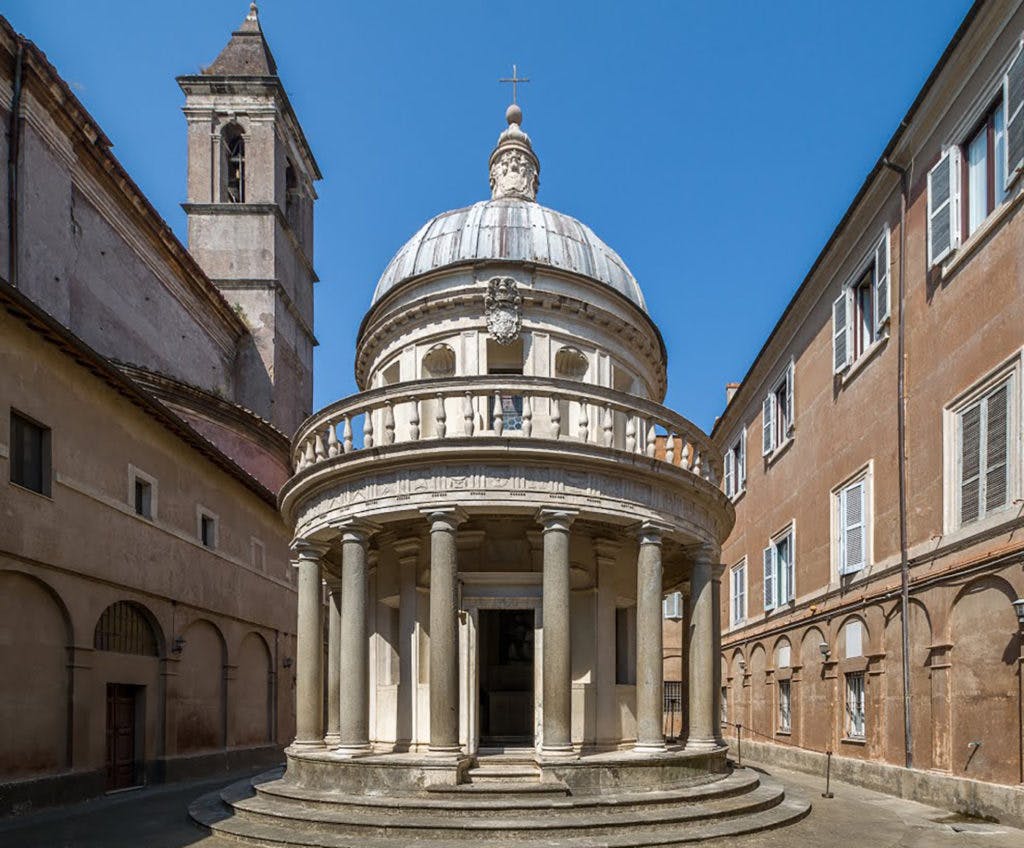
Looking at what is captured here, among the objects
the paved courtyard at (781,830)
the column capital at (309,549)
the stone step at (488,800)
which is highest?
the column capital at (309,549)

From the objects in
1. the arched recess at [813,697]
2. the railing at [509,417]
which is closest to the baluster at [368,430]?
the railing at [509,417]

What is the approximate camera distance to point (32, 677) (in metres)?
15.8

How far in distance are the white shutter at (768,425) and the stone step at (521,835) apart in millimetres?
15238

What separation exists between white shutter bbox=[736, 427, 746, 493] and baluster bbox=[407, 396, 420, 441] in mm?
19302

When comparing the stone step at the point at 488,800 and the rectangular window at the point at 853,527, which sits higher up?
the rectangular window at the point at 853,527

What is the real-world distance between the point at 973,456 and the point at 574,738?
27.4 ft

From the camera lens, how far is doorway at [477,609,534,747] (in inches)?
792

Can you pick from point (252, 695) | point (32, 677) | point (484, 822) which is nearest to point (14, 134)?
point (32, 677)

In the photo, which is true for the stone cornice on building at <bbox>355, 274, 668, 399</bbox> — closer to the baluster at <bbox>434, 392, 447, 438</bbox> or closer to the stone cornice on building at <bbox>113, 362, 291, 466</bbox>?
the baluster at <bbox>434, 392, 447, 438</bbox>

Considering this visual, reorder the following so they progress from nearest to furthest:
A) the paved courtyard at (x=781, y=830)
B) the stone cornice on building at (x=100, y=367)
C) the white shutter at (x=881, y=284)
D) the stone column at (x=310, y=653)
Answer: the paved courtyard at (x=781, y=830), the stone cornice on building at (x=100, y=367), the stone column at (x=310, y=653), the white shutter at (x=881, y=284)

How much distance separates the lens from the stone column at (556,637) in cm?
1380

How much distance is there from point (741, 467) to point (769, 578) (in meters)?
5.97

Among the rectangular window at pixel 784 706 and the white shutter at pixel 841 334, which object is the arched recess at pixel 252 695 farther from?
the white shutter at pixel 841 334

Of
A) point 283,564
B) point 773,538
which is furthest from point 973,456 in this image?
point 283,564
